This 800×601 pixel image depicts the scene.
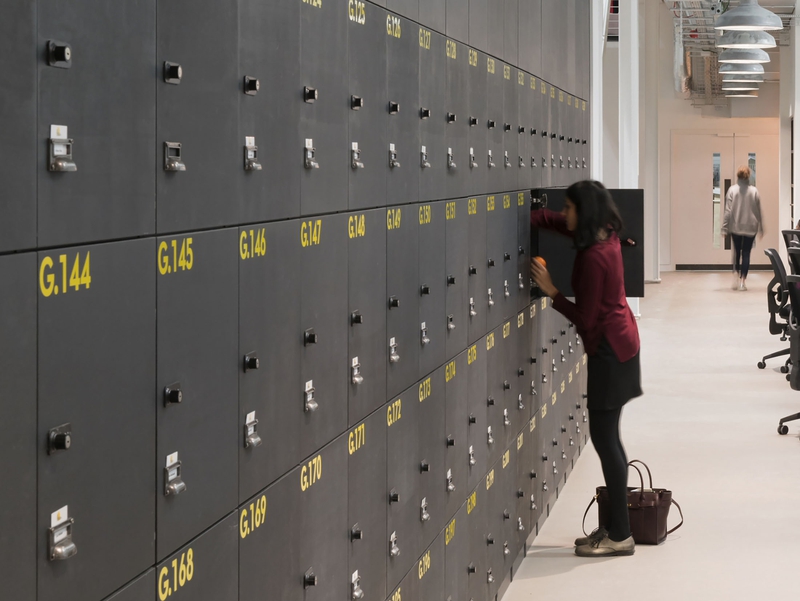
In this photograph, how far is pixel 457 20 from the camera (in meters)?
3.46

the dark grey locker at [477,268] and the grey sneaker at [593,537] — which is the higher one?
the dark grey locker at [477,268]

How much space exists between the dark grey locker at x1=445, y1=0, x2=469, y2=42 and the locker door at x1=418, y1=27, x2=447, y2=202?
104mm

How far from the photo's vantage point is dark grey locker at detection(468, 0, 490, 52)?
3666 millimetres

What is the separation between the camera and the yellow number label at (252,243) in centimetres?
184

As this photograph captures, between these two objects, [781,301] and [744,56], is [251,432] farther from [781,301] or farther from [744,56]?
[744,56]

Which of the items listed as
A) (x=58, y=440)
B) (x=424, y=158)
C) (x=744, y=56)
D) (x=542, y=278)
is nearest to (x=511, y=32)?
(x=542, y=278)

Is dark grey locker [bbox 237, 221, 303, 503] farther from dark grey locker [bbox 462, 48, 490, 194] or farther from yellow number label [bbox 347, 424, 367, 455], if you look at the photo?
dark grey locker [bbox 462, 48, 490, 194]

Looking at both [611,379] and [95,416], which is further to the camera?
[611,379]

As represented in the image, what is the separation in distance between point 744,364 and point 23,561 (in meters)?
9.55

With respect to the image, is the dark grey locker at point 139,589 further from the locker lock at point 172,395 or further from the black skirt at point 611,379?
the black skirt at point 611,379

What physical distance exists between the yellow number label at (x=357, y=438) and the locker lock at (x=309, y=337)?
37cm

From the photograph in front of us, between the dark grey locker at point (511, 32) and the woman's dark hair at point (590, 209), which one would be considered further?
the woman's dark hair at point (590, 209)

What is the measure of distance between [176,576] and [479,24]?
8.81 ft

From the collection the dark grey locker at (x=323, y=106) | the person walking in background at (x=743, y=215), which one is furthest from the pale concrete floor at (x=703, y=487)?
the person walking in background at (x=743, y=215)
